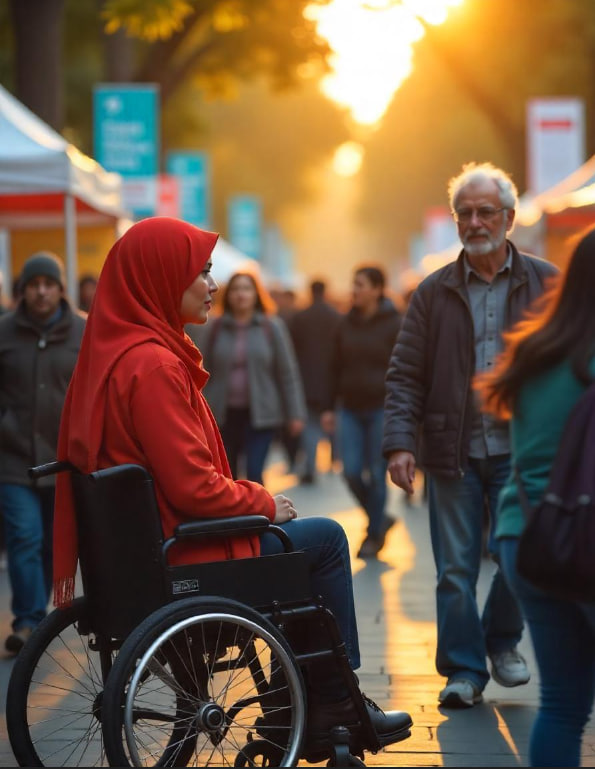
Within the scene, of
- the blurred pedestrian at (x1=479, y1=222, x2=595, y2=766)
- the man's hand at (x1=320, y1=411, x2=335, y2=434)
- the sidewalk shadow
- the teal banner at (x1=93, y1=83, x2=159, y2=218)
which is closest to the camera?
the blurred pedestrian at (x1=479, y1=222, x2=595, y2=766)

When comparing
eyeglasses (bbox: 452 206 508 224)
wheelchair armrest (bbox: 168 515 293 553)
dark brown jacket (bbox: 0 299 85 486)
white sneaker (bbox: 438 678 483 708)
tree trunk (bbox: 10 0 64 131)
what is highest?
tree trunk (bbox: 10 0 64 131)

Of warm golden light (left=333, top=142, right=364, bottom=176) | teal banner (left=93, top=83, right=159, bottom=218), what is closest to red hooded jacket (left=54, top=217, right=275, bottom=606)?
teal banner (left=93, top=83, right=159, bottom=218)

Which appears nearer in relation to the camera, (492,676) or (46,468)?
(46,468)

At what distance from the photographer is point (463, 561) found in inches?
235

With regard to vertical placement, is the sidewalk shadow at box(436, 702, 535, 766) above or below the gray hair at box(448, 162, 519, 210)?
below

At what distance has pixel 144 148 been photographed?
16859 millimetres

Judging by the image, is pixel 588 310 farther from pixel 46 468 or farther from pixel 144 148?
pixel 144 148

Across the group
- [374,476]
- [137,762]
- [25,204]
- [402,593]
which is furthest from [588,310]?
[25,204]

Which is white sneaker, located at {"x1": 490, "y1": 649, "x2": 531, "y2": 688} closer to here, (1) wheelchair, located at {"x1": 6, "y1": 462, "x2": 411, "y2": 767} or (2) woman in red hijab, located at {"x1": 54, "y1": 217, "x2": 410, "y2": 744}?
(2) woman in red hijab, located at {"x1": 54, "y1": 217, "x2": 410, "y2": 744}

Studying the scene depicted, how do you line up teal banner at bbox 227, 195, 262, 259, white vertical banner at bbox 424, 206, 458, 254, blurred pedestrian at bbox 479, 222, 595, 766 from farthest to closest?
1. teal banner at bbox 227, 195, 262, 259
2. white vertical banner at bbox 424, 206, 458, 254
3. blurred pedestrian at bbox 479, 222, 595, 766

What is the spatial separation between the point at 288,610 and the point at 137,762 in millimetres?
642

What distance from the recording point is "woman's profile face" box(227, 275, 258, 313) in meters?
10.6

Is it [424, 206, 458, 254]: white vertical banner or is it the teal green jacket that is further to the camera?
[424, 206, 458, 254]: white vertical banner

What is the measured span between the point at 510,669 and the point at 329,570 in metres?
1.68
